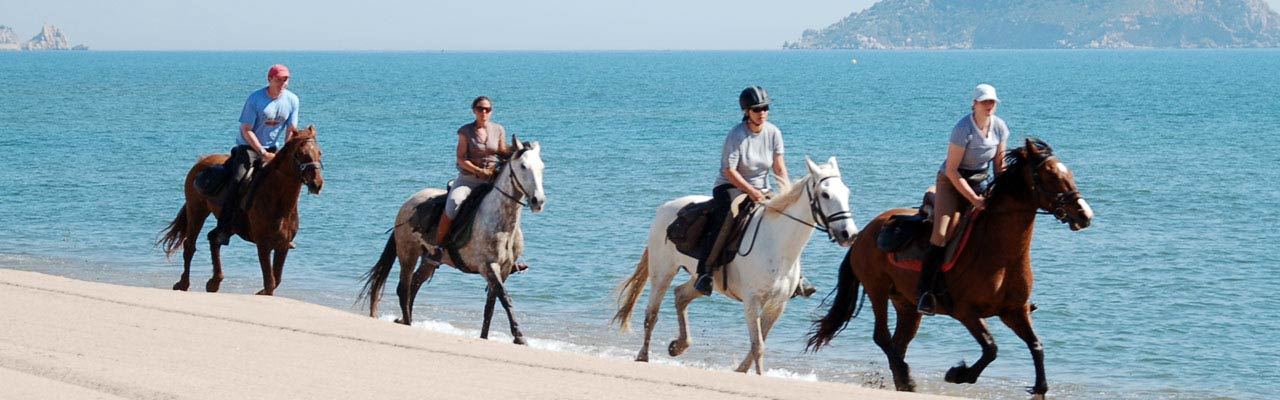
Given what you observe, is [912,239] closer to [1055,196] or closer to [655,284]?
[1055,196]

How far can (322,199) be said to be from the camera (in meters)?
34.8

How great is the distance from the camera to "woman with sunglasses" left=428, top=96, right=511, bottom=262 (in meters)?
13.9

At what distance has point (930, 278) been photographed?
1162cm

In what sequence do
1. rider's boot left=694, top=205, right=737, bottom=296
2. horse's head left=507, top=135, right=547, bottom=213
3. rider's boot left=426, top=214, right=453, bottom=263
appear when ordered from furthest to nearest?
1. rider's boot left=426, top=214, right=453, bottom=263
2. horse's head left=507, top=135, right=547, bottom=213
3. rider's boot left=694, top=205, right=737, bottom=296

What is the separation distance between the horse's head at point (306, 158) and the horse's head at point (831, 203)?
16.7 ft

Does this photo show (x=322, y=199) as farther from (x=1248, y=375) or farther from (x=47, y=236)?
(x=1248, y=375)

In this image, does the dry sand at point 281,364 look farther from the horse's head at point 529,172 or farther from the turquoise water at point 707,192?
the turquoise water at point 707,192

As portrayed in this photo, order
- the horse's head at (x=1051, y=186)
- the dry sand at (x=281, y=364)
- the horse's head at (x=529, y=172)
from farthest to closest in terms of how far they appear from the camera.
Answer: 1. the horse's head at (x=529, y=172)
2. the horse's head at (x=1051, y=186)
3. the dry sand at (x=281, y=364)

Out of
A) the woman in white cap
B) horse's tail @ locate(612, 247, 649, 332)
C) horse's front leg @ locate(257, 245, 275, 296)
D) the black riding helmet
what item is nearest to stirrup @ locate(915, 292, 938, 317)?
the woman in white cap

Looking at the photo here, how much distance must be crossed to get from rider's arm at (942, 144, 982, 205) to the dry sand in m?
1.57

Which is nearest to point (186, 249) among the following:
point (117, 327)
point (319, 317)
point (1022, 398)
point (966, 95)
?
point (319, 317)

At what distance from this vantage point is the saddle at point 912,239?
37.7 feet

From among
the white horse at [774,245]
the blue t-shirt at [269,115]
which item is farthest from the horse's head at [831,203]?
the blue t-shirt at [269,115]

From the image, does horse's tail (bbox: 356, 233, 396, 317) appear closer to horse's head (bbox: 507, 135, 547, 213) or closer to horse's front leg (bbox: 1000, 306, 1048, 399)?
horse's head (bbox: 507, 135, 547, 213)
